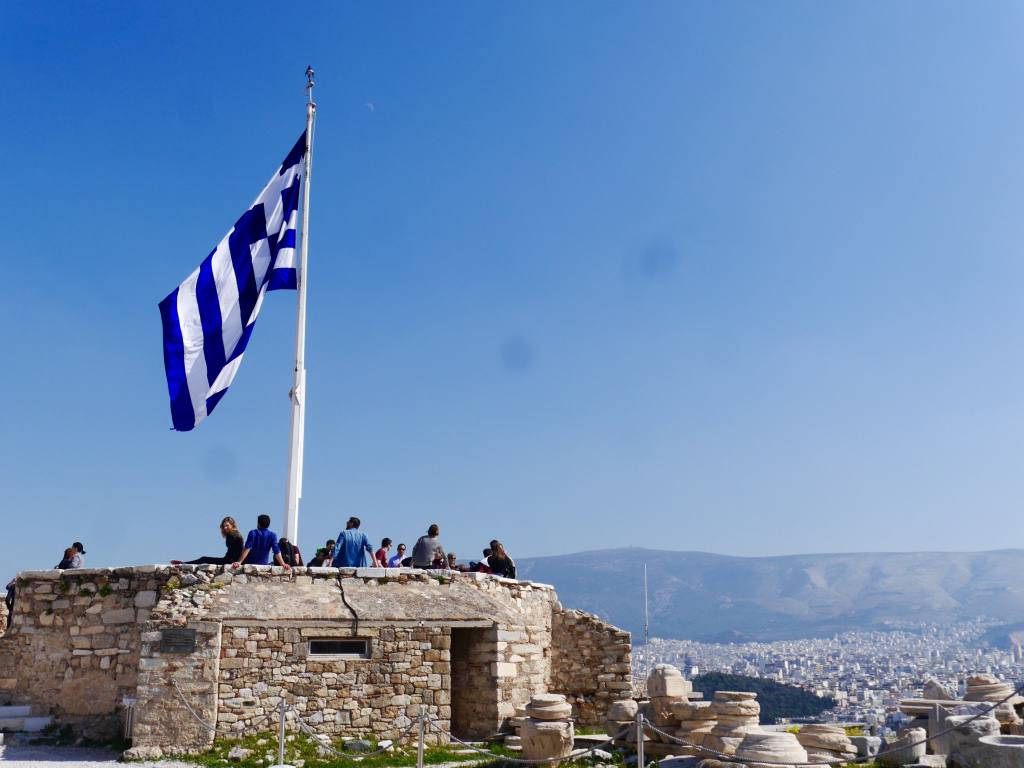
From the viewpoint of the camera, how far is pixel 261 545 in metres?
16.4

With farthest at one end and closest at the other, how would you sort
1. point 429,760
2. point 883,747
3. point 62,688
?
point 62,688, point 429,760, point 883,747

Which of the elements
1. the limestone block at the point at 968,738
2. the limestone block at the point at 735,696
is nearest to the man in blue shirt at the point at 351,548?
the limestone block at the point at 735,696

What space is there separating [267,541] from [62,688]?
4141 millimetres

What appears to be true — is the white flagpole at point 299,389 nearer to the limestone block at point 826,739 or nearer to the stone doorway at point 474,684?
the stone doorway at point 474,684

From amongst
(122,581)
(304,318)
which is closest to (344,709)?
(122,581)

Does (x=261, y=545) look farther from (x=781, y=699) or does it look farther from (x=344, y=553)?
(x=781, y=699)

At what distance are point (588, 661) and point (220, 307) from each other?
1064 centimetres

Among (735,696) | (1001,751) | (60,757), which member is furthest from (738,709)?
(60,757)

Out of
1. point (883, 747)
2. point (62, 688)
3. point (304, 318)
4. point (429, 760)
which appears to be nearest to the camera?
point (883, 747)

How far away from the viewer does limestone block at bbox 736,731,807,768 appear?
37.6 feet

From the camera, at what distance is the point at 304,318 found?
1852cm

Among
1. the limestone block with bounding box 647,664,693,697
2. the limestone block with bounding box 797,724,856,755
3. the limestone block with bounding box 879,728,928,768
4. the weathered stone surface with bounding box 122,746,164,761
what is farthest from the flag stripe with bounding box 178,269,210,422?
the limestone block with bounding box 879,728,928,768

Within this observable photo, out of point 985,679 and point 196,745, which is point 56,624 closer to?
point 196,745

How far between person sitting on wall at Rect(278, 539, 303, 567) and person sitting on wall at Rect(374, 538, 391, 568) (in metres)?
3.18
